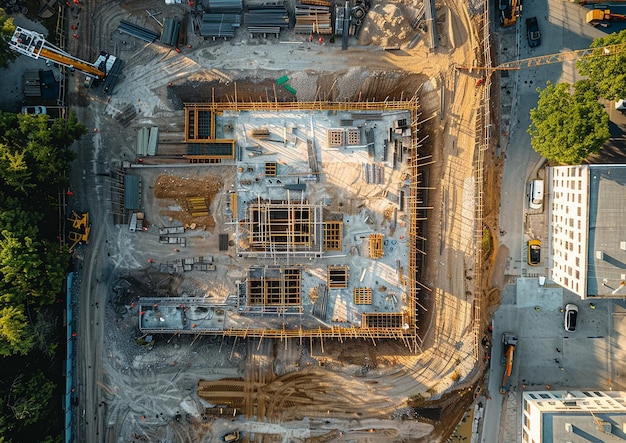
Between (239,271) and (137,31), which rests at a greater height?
(137,31)

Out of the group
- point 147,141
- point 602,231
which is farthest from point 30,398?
point 602,231

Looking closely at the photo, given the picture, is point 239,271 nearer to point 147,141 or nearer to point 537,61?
point 147,141

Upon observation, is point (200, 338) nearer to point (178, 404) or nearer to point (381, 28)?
point (178, 404)

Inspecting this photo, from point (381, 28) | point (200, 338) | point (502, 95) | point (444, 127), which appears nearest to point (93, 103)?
point (200, 338)

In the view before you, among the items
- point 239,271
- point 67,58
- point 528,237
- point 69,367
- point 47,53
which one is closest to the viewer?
point 47,53

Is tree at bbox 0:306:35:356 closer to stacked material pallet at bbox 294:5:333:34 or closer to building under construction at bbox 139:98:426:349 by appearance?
building under construction at bbox 139:98:426:349

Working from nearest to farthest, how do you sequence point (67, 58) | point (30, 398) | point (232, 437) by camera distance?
point (30, 398) → point (67, 58) → point (232, 437)
